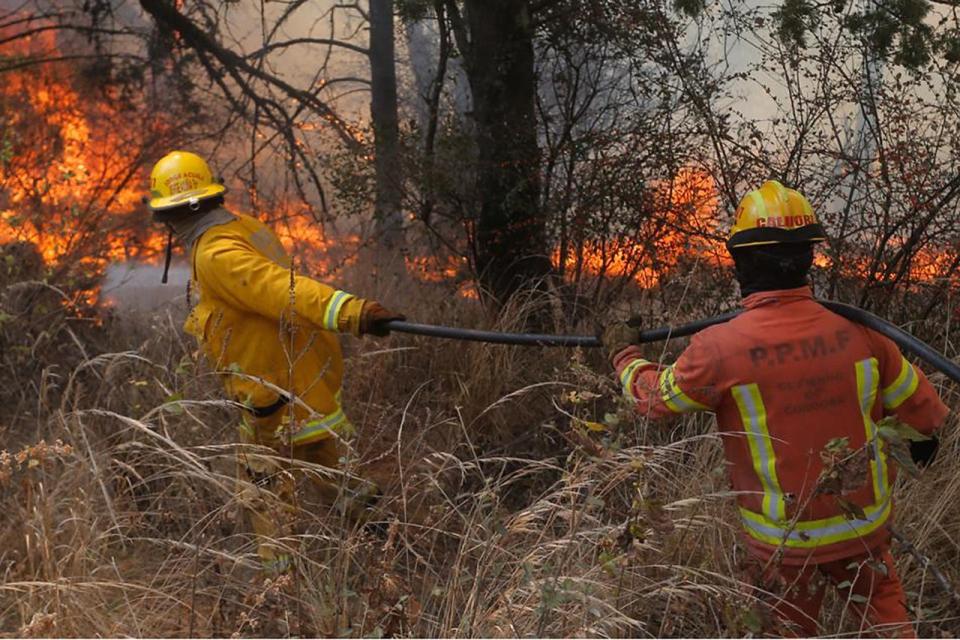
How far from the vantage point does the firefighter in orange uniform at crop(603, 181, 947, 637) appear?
8.18 ft

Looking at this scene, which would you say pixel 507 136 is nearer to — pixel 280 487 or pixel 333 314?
pixel 333 314

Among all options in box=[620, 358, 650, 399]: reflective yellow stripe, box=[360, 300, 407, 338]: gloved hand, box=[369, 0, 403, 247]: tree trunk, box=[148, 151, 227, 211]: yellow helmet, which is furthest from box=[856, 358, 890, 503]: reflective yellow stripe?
box=[369, 0, 403, 247]: tree trunk

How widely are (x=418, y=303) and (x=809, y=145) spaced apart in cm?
267

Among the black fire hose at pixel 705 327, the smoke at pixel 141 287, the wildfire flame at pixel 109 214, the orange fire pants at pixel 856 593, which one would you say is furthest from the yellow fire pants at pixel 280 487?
the smoke at pixel 141 287

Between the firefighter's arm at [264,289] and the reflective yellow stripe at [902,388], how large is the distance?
1.75 metres

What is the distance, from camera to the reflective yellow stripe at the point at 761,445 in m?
2.52

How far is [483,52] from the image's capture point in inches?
251

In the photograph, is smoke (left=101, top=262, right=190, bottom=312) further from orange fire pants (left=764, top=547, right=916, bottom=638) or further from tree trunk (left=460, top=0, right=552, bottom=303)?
orange fire pants (left=764, top=547, right=916, bottom=638)

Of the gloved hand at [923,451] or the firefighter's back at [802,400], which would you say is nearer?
the firefighter's back at [802,400]

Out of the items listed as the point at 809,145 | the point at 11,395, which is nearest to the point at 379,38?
the point at 11,395

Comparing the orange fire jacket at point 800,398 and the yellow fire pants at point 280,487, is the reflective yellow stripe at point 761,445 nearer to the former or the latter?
the orange fire jacket at point 800,398

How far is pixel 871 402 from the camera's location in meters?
2.54

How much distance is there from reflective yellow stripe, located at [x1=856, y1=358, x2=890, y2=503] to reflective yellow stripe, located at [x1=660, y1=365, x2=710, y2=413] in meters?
0.40

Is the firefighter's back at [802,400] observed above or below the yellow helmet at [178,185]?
below
